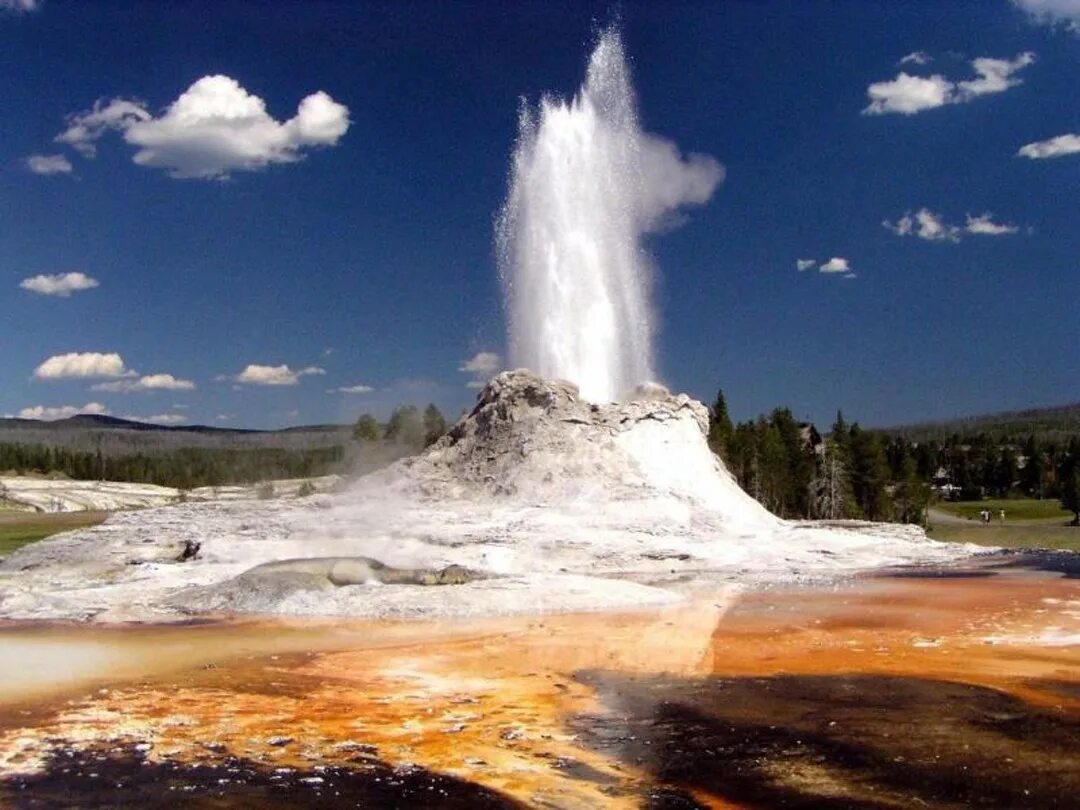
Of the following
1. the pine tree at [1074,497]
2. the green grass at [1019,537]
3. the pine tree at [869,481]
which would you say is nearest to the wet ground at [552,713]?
the green grass at [1019,537]

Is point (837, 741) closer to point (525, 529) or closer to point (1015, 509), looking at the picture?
point (525, 529)

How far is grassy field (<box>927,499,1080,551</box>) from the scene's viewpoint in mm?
39656

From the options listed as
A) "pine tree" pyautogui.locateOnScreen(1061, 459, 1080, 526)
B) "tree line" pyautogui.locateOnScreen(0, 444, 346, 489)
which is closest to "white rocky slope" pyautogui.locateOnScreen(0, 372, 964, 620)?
"pine tree" pyautogui.locateOnScreen(1061, 459, 1080, 526)

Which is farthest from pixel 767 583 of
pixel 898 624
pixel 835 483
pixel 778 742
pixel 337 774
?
pixel 835 483

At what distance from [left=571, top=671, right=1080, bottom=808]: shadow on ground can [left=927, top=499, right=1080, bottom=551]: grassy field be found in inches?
1138

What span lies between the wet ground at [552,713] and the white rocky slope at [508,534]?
2.13m

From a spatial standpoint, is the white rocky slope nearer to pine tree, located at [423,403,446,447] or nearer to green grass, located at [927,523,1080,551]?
green grass, located at [927,523,1080,551]

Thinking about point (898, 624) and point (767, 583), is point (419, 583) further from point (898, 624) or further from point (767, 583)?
point (898, 624)

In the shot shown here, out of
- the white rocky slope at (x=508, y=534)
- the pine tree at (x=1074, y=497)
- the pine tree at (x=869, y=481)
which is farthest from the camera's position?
the pine tree at (x=869, y=481)

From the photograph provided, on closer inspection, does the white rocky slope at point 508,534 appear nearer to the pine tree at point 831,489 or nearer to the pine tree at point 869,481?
the pine tree at point 831,489

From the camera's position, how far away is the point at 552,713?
35.1ft

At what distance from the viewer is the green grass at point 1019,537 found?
127ft

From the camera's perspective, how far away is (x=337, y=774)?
28.2ft

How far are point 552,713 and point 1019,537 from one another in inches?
1439
